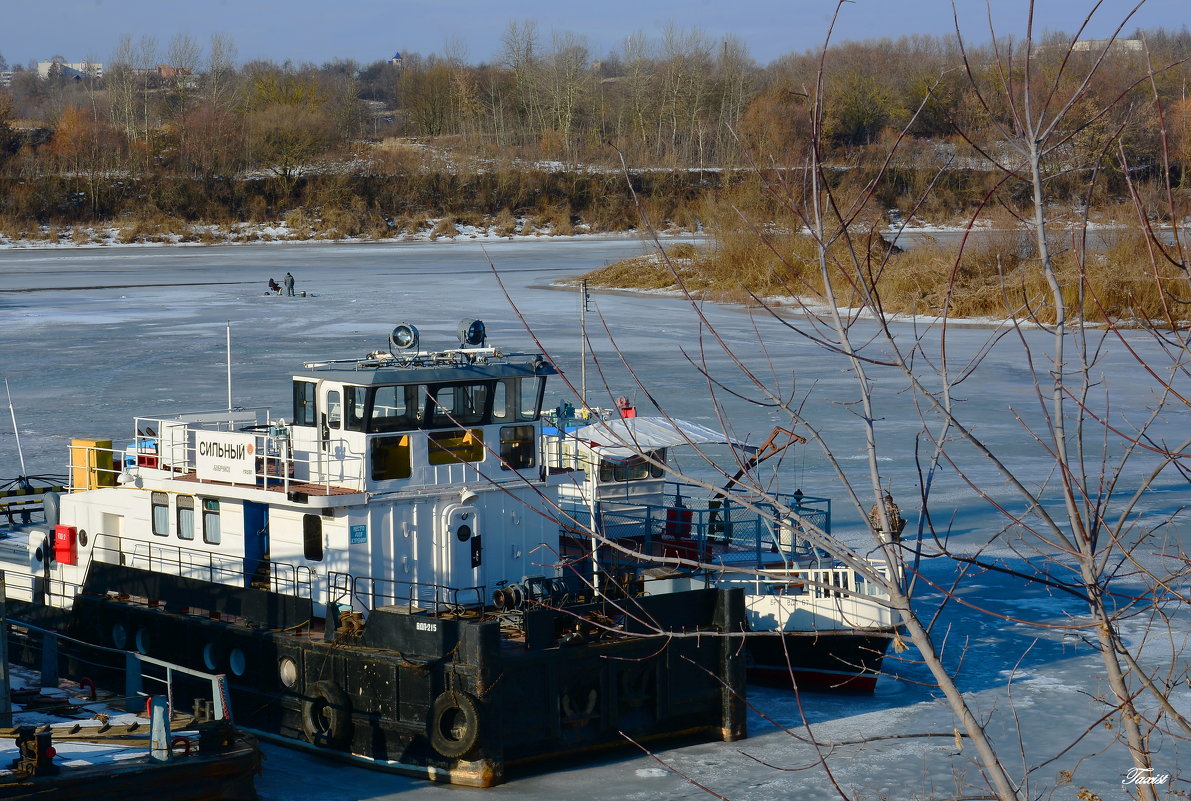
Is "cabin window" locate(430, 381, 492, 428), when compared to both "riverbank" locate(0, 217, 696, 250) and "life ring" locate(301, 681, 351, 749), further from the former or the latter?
"riverbank" locate(0, 217, 696, 250)

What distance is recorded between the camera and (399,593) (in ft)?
42.2

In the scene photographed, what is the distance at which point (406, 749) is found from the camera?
463 inches

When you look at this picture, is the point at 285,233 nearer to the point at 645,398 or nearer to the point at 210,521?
the point at 645,398

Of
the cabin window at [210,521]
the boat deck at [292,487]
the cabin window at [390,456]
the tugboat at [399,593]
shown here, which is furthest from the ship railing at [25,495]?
the cabin window at [390,456]

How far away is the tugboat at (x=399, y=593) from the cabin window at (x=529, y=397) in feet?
0.07

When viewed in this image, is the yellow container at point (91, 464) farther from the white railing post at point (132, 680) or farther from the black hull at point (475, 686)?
the white railing post at point (132, 680)

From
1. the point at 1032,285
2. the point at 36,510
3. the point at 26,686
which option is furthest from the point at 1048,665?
the point at 1032,285

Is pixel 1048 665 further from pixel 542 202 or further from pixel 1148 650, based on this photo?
pixel 542 202

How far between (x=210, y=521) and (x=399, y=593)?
2.46m

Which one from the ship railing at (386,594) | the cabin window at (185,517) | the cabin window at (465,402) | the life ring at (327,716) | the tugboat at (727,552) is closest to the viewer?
the life ring at (327,716)

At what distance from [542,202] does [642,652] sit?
7798 centimetres

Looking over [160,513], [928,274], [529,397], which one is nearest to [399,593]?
[529,397]

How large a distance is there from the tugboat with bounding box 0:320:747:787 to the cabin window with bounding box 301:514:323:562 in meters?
0.02

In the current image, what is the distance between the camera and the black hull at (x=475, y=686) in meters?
11.5
